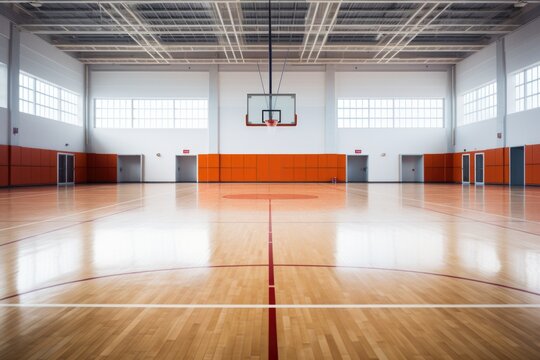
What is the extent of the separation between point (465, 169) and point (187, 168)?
22.6 metres

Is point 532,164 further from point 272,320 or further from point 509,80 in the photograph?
point 272,320

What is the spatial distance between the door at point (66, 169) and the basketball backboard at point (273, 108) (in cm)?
1366

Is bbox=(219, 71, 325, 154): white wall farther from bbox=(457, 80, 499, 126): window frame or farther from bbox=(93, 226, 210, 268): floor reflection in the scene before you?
bbox=(93, 226, 210, 268): floor reflection

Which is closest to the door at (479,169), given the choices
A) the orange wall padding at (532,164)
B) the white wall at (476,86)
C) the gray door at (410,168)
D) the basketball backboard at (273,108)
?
the white wall at (476,86)

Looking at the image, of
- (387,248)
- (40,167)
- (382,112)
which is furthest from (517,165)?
(40,167)

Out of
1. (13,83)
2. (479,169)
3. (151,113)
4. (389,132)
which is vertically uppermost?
(13,83)

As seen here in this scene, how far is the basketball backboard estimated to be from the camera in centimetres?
2742

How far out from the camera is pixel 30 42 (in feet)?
75.0

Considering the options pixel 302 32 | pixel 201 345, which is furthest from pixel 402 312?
pixel 302 32

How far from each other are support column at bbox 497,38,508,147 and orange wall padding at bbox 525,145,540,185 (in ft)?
7.17

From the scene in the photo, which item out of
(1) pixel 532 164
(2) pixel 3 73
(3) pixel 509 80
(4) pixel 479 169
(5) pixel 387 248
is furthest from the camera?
(4) pixel 479 169

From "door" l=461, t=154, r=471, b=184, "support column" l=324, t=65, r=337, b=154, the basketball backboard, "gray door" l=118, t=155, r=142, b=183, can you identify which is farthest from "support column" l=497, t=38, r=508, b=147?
"gray door" l=118, t=155, r=142, b=183

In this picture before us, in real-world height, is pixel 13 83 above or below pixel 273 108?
above

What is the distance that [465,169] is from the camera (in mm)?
28891
